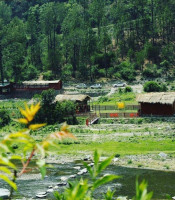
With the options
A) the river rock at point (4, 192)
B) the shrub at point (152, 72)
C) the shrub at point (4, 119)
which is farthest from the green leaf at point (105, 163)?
the shrub at point (152, 72)

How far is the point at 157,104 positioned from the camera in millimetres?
55438

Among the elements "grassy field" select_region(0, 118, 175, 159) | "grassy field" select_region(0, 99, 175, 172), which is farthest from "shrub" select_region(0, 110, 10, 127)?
"grassy field" select_region(0, 118, 175, 159)

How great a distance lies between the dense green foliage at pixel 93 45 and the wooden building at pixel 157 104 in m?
Result: 33.9

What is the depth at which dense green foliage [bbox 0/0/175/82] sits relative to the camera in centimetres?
9319

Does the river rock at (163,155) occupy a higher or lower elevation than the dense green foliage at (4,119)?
lower

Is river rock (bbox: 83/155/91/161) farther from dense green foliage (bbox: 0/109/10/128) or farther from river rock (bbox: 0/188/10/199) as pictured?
dense green foliage (bbox: 0/109/10/128)

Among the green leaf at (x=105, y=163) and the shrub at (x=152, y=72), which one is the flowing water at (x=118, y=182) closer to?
the green leaf at (x=105, y=163)

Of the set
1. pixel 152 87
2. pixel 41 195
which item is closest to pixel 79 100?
pixel 152 87

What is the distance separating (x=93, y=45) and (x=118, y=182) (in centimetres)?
6467

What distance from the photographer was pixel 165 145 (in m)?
42.9

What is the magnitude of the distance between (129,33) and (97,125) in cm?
6402

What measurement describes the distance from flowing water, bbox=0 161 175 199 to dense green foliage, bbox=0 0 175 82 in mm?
54791

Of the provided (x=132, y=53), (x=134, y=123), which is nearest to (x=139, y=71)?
(x=132, y=53)

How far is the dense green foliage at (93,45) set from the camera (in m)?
93.2
